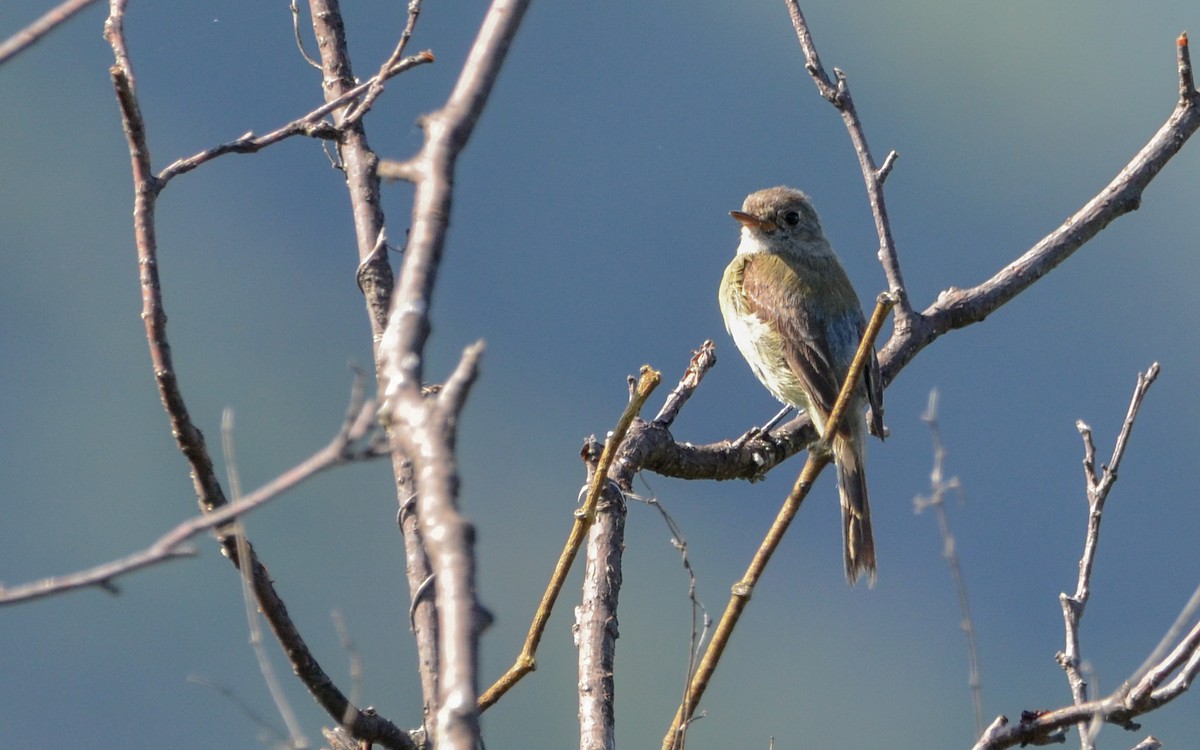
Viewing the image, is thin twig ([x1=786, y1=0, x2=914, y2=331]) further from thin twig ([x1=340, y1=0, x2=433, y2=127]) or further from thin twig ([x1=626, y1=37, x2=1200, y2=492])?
thin twig ([x1=340, y1=0, x2=433, y2=127])

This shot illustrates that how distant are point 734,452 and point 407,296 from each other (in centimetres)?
393

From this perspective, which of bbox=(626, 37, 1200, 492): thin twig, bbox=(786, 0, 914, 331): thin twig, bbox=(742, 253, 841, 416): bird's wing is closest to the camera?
bbox=(786, 0, 914, 331): thin twig

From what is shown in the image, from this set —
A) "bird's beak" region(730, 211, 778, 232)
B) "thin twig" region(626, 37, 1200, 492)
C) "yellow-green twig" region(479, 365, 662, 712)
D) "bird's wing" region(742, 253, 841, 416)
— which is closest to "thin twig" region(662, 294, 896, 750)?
"yellow-green twig" region(479, 365, 662, 712)

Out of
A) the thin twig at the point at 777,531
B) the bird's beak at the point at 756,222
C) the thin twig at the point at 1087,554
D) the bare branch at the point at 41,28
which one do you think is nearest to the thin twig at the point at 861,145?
the thin twig at the point at 1087,554

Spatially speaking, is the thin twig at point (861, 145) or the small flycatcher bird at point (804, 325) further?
the small flycatcher bird at point (804, 325)

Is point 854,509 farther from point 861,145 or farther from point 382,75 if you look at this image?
point 382,75

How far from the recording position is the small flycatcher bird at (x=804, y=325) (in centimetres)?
628

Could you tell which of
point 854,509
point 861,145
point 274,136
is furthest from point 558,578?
point 854,509

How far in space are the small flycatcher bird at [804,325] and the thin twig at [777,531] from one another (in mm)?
3228

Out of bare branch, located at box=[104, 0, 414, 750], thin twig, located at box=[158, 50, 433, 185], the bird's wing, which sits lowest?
bare branch, located at box=[104, 0, 414, 750]

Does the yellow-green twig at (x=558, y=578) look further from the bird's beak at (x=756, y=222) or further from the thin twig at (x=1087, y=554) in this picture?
the bird's beak at (x=756, y=222)

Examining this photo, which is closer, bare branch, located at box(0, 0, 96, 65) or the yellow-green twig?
bare branch, located at box(0, 0, 96, 65)

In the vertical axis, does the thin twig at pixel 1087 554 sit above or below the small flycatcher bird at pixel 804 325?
below

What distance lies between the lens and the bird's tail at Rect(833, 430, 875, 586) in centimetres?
616
